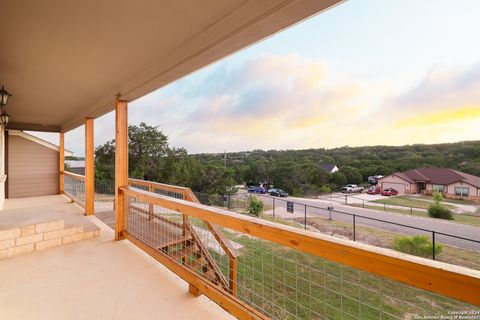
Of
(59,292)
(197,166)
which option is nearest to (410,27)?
(59,292)

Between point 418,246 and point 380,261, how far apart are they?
806 cm

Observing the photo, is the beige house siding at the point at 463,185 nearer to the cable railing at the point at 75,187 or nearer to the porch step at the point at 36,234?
the porch step at the point at 36,234

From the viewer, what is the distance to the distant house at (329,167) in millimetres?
23184

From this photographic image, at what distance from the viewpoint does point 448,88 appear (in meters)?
9.69

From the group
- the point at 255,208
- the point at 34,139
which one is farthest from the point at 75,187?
the point at 255,208

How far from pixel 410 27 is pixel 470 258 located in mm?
8261

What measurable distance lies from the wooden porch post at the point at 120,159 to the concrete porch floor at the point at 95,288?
0.43 meters

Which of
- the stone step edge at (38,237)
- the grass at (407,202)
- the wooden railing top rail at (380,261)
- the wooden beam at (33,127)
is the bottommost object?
the grass at (407,202)

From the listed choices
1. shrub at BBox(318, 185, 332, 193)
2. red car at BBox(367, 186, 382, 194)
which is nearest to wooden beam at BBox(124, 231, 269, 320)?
red car at BBox(367, 186, 382, 194)

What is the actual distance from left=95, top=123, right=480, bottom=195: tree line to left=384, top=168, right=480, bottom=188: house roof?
0.76m

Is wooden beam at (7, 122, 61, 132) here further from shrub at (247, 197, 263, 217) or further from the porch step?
shrub at (247, 197, 263, 217)

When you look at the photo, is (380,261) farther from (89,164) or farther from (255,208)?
(255,208)

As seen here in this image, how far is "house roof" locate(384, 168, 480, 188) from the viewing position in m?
10.3

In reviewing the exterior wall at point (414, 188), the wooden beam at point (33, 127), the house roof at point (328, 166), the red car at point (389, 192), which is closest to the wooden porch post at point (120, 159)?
the wooden beam at point (33, 127)
